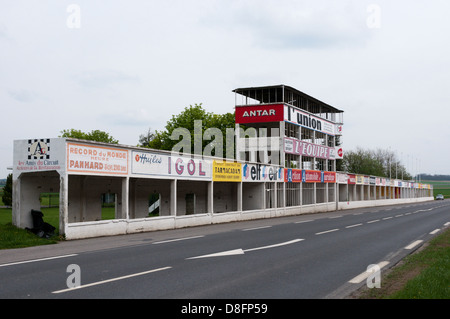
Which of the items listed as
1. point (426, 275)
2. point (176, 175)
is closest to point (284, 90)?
point (176, 175)

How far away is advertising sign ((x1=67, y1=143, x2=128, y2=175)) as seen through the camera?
17891mm

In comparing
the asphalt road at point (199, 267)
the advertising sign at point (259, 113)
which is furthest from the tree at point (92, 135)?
the asphalt road at point (199, 267)

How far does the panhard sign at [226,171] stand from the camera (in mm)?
28719

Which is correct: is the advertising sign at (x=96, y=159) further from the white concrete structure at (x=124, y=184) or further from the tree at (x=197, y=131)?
the tree at (x=197, y=131)

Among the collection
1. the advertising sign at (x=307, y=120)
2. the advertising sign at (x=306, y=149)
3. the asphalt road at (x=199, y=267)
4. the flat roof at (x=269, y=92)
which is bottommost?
the asphalt road at (x=199, y=267)

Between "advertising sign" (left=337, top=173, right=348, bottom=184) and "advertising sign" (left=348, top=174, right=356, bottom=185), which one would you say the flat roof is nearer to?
"advertising sign" (left=337, top=173, right=348, bottom=184)

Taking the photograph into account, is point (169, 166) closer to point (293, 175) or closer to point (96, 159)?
point (96, 159)

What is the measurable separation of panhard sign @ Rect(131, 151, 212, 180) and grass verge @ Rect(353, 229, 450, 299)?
1350cm

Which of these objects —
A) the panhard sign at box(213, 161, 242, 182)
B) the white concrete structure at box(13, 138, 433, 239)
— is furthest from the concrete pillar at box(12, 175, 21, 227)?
the panhard sign at box(213, 161, 242, 182)

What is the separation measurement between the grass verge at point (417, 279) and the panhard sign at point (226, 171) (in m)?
17.0

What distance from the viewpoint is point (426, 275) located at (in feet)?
30.1

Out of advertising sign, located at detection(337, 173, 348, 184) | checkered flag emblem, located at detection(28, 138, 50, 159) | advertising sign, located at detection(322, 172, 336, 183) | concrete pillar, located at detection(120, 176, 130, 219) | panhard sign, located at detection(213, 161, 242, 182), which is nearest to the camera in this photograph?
checkered flag emblem, located at detection(28, 138, 50, 159)
